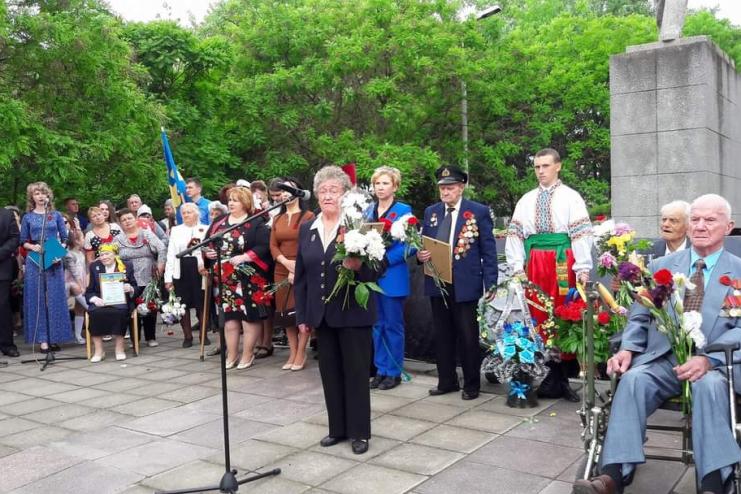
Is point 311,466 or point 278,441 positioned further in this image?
point 278,441

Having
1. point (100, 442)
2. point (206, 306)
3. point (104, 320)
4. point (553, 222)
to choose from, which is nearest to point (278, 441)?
point (100, 442)

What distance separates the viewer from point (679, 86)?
8.67 meters

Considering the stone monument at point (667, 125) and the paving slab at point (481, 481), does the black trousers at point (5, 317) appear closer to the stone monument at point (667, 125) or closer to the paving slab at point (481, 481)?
the paving slab at point (481, 481)

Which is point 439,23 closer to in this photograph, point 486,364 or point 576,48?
point 576,48

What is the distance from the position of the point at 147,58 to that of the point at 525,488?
14.9 meters

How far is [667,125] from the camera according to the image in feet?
28.8

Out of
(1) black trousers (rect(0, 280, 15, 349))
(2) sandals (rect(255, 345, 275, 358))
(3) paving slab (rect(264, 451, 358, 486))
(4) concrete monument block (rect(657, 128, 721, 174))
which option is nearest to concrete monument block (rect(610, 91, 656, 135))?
(4) concrete monument block (rect(657, 128, 721, 174))

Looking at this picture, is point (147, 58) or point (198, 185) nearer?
point (198, 185)

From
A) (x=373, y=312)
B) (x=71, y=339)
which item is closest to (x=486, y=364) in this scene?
(x=373, y=312)

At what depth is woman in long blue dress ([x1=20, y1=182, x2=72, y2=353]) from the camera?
29.2 feet

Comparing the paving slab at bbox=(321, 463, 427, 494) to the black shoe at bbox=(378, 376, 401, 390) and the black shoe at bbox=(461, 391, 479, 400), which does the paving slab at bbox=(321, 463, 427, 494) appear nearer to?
the black shoe at bbox=(461, 391, 479, 400)

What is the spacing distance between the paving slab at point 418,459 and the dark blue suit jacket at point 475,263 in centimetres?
155

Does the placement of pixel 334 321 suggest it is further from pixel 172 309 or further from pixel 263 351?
pixel 172 309

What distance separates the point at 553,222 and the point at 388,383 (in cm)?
205
